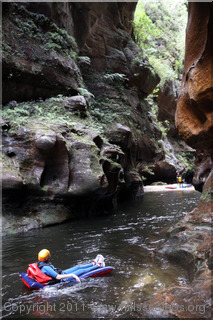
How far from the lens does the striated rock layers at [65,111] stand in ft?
30.9

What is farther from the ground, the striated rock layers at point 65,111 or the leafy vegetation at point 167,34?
the leafy vegetation at point 167,34

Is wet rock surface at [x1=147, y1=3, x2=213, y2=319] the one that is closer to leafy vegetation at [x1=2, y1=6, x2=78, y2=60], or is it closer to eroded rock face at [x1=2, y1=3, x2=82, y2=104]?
eroded rock face at [x1=2, y1=3, x2=82, y2=104]

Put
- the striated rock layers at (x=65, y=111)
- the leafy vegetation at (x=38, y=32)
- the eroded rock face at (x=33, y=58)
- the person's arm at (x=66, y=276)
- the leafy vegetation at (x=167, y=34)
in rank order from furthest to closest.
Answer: the leafy vegetation at (x=167, y=34), the leafy vegetation at (x=38, y=32), the eroded rock face at (x=33, y=58), the striated rock layers at (x=65, y=111), the person's arm at (x=66, y=276)

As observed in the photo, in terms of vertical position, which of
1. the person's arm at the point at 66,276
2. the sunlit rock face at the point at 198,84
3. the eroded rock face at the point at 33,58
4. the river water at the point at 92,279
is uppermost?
the eroded rock face at the point at 33,58

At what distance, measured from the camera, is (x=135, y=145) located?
17.6 m

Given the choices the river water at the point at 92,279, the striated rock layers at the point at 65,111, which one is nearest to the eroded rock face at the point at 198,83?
Answer: the river water at the point at 92,279

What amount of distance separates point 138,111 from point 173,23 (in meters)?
30.6

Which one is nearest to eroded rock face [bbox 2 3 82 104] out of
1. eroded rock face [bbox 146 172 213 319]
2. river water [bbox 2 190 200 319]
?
river water [bbox 2 190 200 319]

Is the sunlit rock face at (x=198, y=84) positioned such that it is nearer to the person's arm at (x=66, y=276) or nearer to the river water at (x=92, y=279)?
the river water at (x=92, y=279)

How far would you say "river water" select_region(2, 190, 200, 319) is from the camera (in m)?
3.69

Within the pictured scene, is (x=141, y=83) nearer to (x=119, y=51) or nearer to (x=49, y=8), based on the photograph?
(x=119, y=51)

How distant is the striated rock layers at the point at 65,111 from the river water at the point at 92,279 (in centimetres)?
169

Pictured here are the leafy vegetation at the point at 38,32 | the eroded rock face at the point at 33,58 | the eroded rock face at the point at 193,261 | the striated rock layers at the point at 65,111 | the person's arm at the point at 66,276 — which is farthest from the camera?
the leafy vegetation at the point at 38,32

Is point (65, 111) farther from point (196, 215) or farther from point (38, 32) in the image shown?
point (196, 215)
